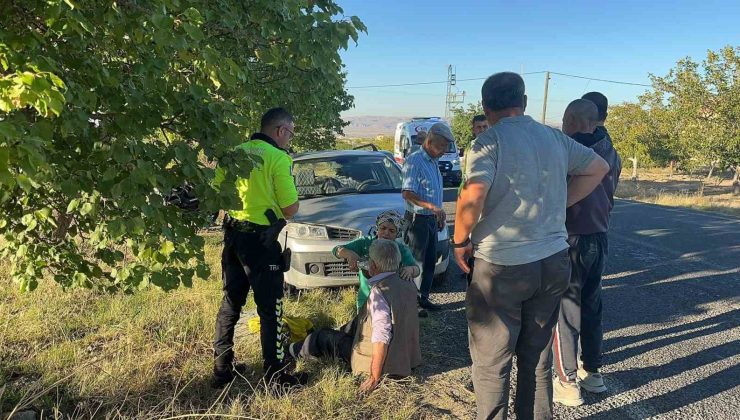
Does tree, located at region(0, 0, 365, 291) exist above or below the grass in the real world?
above

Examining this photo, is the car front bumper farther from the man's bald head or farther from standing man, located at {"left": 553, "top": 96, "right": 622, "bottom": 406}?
the man's bald head

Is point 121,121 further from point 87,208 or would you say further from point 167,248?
point 167,248

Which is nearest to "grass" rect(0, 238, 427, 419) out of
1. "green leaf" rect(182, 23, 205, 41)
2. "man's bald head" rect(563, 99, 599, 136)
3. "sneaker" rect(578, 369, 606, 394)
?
"sneaker" rect(578, 369, 606, 394)

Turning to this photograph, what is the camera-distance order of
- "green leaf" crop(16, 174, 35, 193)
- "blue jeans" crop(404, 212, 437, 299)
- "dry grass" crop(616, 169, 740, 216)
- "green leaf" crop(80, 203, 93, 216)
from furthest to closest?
"dry grass" crop(616, 169, 740, 216)
"blue jeans" crop(404, 212, 437, 299)
"green leaf" crop(80, 203, 93, 216)
"green leaf" crop(16, 174, 35, 193)

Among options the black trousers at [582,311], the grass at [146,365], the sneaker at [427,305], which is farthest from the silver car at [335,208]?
the black trousers at [582,311]

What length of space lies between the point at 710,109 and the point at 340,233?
86.7ft

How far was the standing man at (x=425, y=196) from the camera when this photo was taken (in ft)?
15.1

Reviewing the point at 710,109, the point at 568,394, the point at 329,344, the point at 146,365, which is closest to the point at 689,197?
Answer: the point at 710,109

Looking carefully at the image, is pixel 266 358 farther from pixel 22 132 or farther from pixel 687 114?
pixel 687 114

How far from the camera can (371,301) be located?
3244 mm

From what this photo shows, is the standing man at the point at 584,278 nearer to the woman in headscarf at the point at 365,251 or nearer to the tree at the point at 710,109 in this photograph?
the woman in headscarf at the point at 365,251

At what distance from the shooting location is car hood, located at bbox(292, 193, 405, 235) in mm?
5137

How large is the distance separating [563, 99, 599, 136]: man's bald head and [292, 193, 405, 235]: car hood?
91.3 inches

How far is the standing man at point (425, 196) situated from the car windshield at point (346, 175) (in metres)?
1.38
